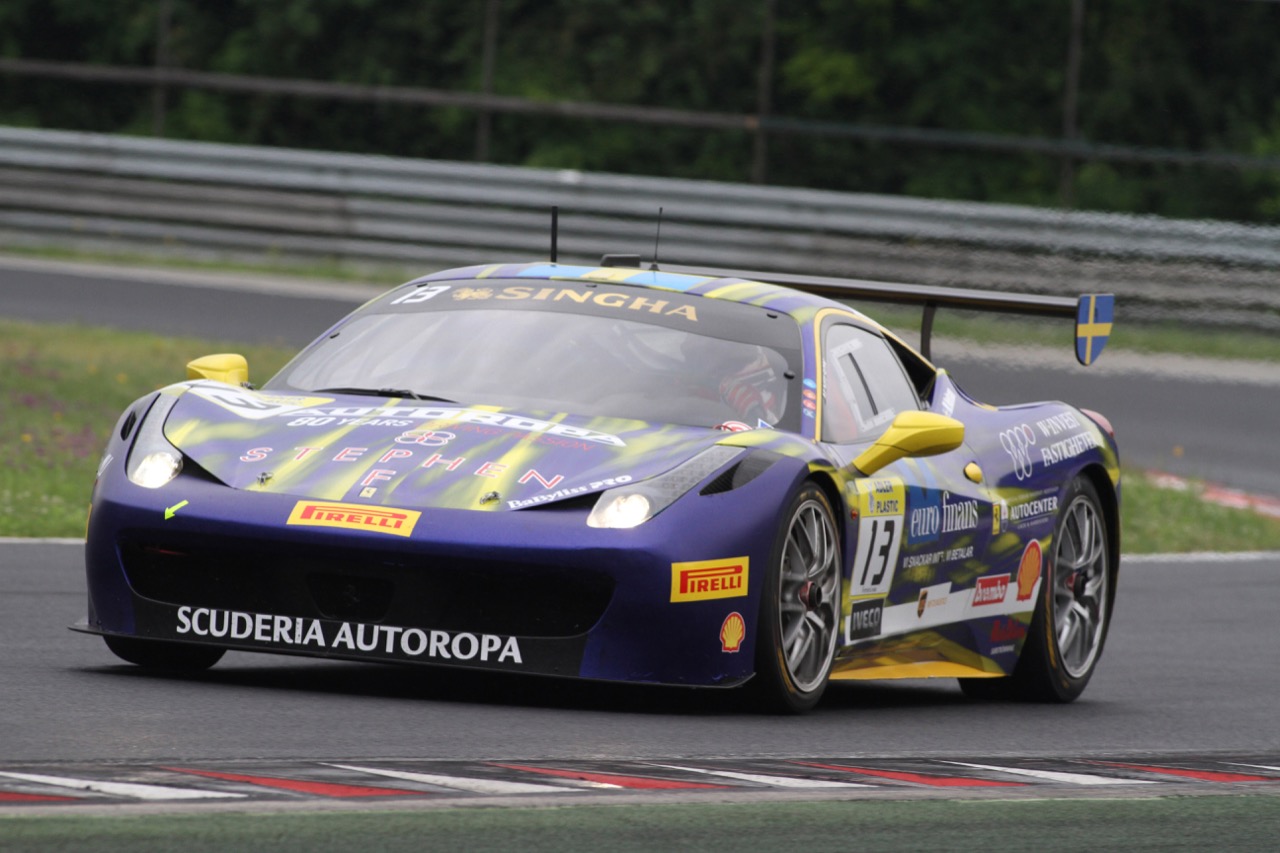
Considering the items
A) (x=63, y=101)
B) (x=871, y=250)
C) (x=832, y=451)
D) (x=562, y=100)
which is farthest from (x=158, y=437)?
(x=63, y=101)

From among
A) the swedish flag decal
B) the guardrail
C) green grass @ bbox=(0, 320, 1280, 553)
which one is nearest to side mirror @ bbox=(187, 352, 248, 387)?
the swedish flag decal

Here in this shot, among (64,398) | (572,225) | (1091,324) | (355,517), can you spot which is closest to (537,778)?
(355,517)

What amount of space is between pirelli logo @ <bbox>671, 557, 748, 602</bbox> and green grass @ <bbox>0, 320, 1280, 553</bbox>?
5256 millimetres

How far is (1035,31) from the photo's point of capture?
23.7 m

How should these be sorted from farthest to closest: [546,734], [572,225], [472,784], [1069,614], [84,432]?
[572,225], [84,432], [1069,614], [546,734], [472,784]

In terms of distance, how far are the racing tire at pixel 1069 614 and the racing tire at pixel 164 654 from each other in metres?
2.92

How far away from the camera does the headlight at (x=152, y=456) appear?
6484 millimetres

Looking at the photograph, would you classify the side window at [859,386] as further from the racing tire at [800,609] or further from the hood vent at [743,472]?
the hood vent at [743,472]

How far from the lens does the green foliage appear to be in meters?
23.0

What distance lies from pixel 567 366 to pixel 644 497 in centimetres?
101

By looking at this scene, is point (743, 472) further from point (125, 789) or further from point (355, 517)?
point (125, 789)

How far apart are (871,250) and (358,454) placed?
48.8 ft

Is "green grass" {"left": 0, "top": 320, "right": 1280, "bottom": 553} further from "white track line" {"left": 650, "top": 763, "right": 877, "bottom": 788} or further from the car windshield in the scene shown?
"white track line" {"left": 650, "top": 763, "right": 877, "bottom": 788}

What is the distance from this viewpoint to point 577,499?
6.29m
